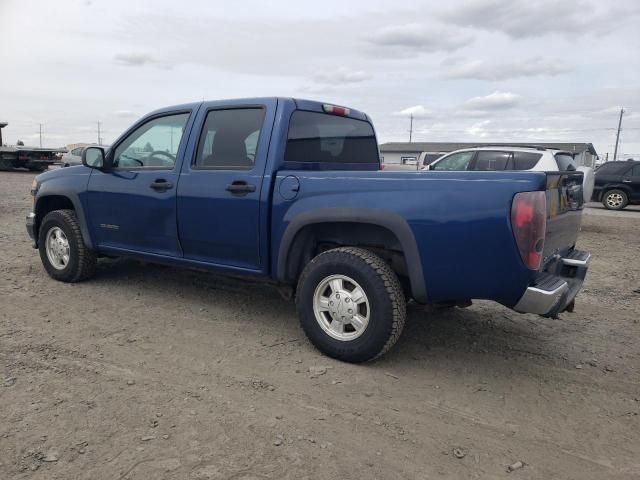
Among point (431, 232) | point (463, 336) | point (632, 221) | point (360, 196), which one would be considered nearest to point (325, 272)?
point (360, 196)

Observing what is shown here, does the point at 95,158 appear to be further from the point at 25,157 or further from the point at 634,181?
the point at 25,157

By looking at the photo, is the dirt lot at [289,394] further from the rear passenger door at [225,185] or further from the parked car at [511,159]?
the parked car at [511,159]

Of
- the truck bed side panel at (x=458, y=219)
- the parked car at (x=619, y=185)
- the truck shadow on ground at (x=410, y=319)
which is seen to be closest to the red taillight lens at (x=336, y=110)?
the truck bed side panel at (x=458, y=219)

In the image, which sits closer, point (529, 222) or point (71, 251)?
point (529, 222)

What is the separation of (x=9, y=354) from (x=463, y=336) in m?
3.46

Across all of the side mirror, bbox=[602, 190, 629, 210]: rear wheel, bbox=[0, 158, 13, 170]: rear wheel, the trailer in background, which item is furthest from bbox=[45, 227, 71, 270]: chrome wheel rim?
bbox=[0, 158, 13, 170]: rear wheel

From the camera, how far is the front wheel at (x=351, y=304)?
3.38m

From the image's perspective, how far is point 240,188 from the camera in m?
3.96

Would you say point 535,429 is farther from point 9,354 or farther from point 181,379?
point 9,354

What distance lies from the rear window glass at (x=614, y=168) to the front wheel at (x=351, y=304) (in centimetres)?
1596

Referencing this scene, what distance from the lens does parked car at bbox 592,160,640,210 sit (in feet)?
53.2

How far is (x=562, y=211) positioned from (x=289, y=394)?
2.27m

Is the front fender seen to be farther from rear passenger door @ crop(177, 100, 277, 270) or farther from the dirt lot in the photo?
rear passenger door @ crop(177, 100, 277, 270)

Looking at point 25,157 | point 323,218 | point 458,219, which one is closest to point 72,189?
point 323,218
